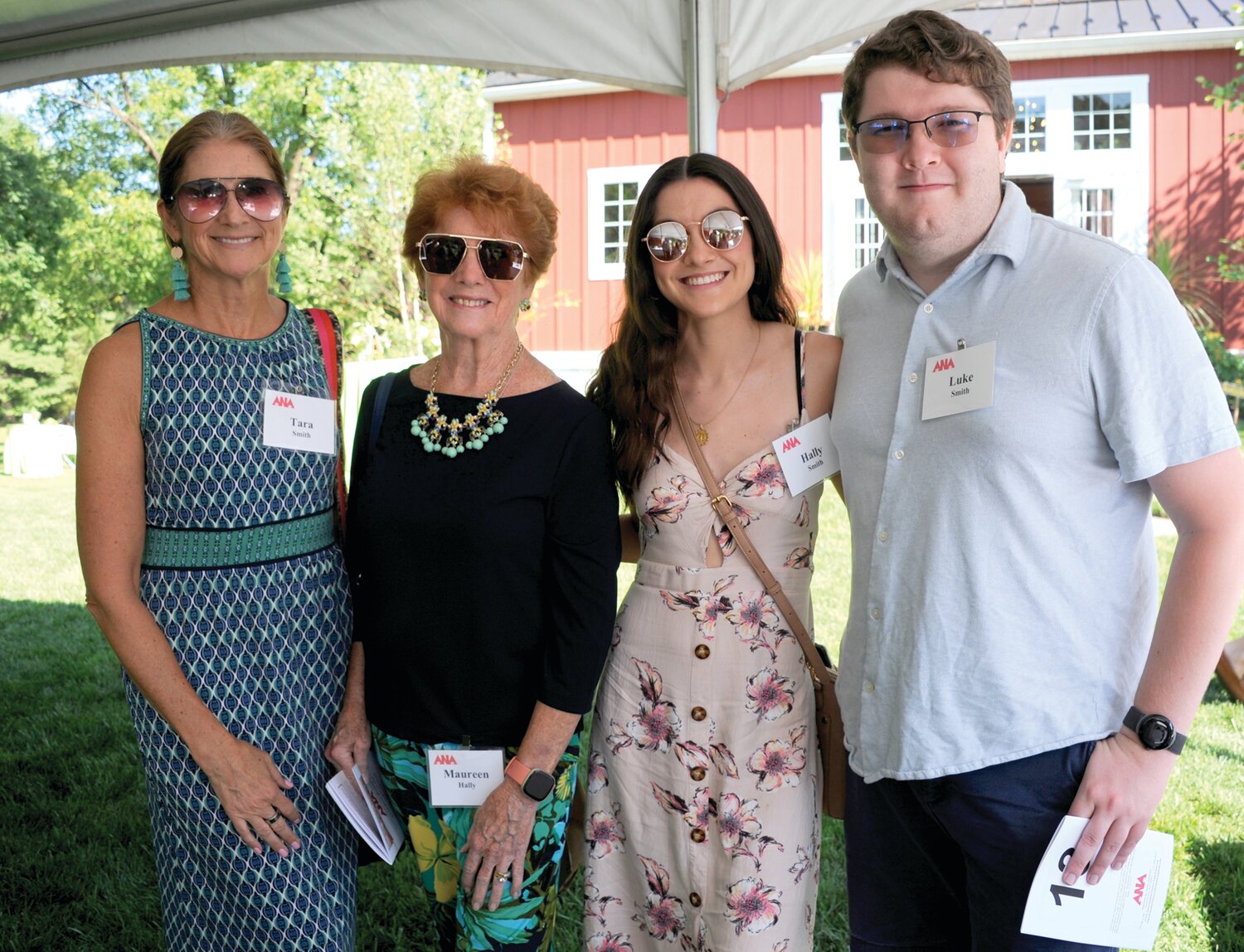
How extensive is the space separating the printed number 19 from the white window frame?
12570 millimetres

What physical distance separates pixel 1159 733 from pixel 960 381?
60 centimetres

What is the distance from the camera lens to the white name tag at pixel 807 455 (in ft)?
6.93

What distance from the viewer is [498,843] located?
1.98 meters

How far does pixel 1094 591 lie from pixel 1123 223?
13.0 meters

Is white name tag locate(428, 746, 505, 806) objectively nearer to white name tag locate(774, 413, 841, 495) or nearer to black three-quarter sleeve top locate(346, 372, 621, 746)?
black three-quarter sleeve top locate(346, 372, 621, 746)

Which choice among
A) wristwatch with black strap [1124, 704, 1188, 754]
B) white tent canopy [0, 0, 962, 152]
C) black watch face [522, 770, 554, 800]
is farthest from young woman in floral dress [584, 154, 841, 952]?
white tent canopy [0, 0, 962, 152]

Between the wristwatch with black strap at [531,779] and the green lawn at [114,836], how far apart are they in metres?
1.37

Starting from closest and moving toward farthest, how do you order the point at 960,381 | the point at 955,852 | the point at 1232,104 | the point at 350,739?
1. the point at 960,381
2. the point at 955,852
3. the point at 350,739
4. the point at 1232,104

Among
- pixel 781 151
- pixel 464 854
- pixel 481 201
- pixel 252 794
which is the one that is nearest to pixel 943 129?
pixel 481 201

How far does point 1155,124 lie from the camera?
41.7 ft

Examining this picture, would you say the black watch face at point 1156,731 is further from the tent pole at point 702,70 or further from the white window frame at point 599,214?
the white window frame at point 599,214

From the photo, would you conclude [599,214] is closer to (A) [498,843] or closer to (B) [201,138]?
(B) [201,138]

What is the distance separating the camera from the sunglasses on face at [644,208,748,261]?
2.17m

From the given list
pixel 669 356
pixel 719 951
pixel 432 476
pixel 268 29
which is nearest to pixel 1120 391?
pixel 669 356
